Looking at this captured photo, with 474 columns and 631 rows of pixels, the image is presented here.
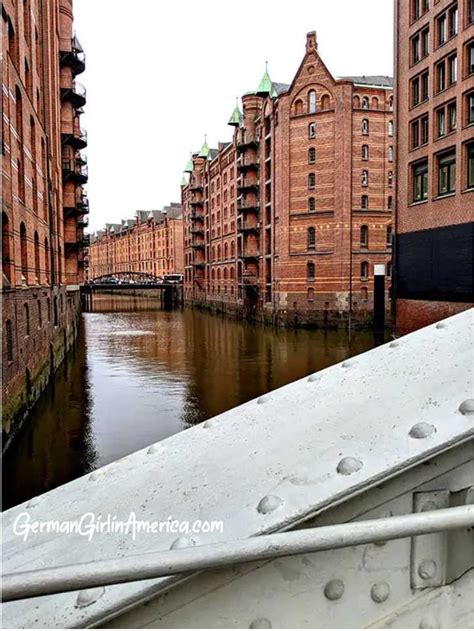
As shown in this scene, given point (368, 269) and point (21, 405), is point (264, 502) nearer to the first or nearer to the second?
point (21, 405)

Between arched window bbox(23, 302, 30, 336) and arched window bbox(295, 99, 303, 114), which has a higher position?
arched window bbox(295, 99, 303, 114)

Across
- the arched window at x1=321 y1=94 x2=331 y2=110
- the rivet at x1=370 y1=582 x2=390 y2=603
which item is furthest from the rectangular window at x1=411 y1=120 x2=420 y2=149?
the rivet at x1=370 y1=582 x2=390 y2=603

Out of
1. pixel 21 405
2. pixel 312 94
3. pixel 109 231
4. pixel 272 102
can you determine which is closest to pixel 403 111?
pixel 312 94

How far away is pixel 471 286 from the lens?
21.6 meters

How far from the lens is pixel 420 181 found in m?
25.3

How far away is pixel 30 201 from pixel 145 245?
90.8 metres

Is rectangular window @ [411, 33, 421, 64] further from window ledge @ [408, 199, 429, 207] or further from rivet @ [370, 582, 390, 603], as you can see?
rivet @ [370, 582, 390, 603]

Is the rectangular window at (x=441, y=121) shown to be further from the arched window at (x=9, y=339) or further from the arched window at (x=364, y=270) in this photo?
the arched window at (x=9, y=339)

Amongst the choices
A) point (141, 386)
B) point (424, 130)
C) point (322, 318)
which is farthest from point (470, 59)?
point (322, 318)

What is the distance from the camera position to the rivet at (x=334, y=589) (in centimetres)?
132

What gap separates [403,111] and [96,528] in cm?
2874

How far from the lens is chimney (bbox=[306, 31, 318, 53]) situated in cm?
3919

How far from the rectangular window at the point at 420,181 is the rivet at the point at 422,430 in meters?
25.5

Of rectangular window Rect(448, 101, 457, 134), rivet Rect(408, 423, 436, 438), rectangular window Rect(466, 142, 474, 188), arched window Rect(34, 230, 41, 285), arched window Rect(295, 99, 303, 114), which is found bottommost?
rivet Rect(408, 423, 436, 438)
